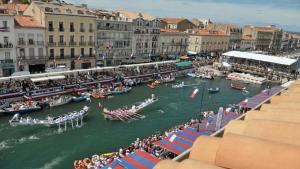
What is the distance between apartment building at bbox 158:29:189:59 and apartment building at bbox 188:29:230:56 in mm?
4990

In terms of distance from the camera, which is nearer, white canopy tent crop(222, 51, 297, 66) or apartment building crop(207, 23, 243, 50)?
white canopy tent crop(222, 51, 297, 66)

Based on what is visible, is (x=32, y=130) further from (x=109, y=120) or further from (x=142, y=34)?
(x=142, y=34)

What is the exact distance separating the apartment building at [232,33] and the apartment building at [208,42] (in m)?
3.37

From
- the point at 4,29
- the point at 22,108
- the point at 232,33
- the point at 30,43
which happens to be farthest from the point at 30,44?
the point at 232,33

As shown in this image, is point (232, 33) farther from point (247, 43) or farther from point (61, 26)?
point (61, 26)

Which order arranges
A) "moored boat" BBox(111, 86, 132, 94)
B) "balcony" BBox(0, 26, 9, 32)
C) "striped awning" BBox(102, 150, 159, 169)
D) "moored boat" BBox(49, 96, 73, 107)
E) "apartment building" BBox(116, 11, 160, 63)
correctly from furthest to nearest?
"apartment building" BBox(116, 11, 160, 63) < "moored boat" BBox(111, 86, 132, 94) < "balcony" BBox(0, 26, 9, 32) < "moored boat" BBox(49, 96, 73, 107) < "striped awning" BBox(102, 150, 159, 169)

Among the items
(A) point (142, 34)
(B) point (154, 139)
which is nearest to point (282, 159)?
(B) point (154, 139)

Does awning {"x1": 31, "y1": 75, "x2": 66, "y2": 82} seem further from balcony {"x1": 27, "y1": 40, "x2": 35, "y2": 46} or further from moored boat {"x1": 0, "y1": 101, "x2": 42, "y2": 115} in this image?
balcony {"x1": 27, "y1": 40, "x2": 35, "y2": 46}

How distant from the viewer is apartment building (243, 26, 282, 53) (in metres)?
132

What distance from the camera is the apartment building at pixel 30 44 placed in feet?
183

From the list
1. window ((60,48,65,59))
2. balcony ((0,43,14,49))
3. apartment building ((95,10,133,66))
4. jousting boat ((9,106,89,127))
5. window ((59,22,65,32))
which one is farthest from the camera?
apartment building ((95,10,133,66))

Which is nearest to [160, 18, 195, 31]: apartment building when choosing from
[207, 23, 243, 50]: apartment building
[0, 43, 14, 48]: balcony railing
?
[207, 23, 243, 50]: apartment building

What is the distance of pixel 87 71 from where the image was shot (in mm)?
60906

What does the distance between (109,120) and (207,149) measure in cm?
3410
